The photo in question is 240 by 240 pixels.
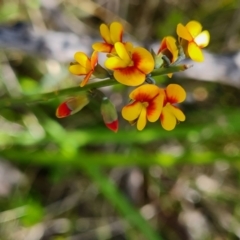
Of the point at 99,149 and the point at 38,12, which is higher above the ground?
the point at 38,12

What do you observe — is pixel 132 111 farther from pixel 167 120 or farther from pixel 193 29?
pixel 193 29

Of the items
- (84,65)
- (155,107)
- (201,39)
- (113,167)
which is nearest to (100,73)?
(84,65)

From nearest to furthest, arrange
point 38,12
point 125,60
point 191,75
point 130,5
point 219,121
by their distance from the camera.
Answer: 1. point 125,60
2. point 191,75
3. point 219,121
4. point 38,12
5. point 130,5

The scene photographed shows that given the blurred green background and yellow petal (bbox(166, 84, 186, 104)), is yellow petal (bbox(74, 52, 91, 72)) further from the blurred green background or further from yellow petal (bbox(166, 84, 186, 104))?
the blurred green background

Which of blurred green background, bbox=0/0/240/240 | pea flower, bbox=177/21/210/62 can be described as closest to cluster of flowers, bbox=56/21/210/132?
pea flower, bbox=177/21/210/62

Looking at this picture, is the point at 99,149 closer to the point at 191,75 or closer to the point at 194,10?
the point at 191,75

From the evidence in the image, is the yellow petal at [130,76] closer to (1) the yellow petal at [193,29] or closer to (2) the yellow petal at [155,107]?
(2) the yellow petal at [155,107]

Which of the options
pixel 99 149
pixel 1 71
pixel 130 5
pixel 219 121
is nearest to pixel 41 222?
pixel 99 149
